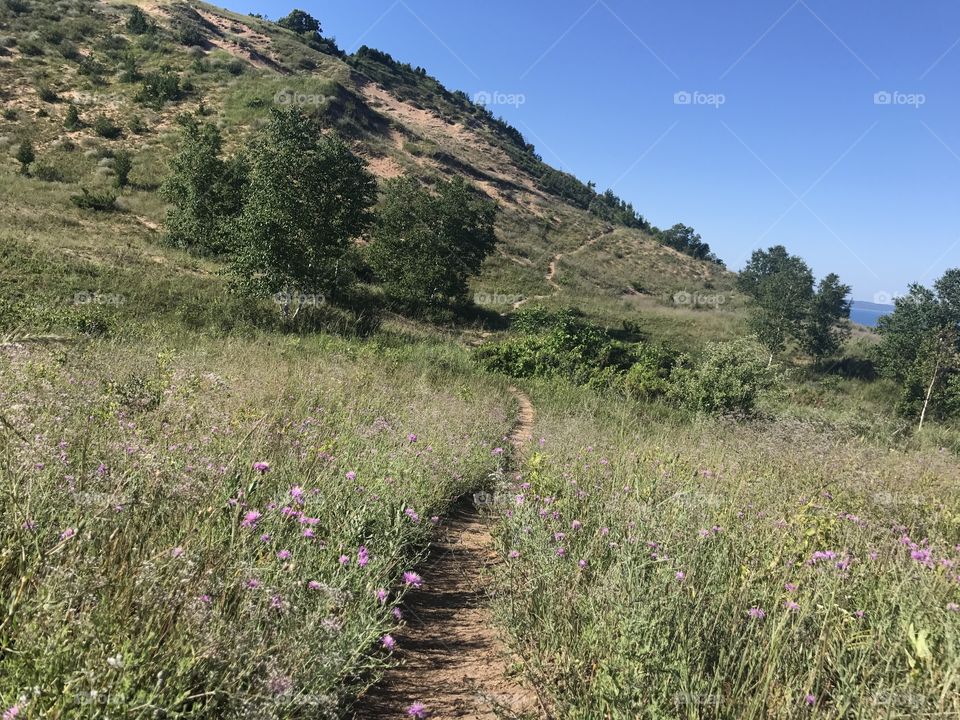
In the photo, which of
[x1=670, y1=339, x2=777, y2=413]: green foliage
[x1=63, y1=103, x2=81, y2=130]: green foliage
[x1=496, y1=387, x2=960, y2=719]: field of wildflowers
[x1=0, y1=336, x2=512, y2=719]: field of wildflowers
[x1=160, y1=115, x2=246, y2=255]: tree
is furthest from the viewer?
[x1=63, y1=103, x2=81, y2=130]: green foliage

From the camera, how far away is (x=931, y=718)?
2012mm

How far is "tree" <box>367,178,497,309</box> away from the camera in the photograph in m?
30.2

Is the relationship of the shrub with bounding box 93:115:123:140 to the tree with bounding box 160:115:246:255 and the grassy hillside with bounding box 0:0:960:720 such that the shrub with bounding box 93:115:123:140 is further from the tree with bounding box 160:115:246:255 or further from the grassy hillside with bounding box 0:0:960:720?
the grassy hillside with bounding box 0:0:960:720

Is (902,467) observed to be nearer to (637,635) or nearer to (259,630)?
(637,635)

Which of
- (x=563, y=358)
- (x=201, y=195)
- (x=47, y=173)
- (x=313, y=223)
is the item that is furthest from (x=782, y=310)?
(x=47, y=173)

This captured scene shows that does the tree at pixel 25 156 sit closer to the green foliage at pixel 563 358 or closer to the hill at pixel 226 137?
the hill at pixel 226 137

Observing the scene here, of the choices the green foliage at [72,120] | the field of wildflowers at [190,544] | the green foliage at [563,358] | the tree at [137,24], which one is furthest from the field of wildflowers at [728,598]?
the tree at [137,24]

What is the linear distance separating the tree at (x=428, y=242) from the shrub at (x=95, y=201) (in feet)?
42.7

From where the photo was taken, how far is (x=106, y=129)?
3700 cm

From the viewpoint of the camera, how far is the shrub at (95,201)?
80.2ft

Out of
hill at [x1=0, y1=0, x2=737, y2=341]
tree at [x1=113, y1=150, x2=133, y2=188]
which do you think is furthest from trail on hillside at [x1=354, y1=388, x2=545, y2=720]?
tree at [x1=113, y1=150, x2=133, y2=188]

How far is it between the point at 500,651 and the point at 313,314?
1646cm

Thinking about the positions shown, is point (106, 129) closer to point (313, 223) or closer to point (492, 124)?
point (313, 223)

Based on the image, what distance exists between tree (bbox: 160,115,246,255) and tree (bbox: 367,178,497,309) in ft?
27.3
